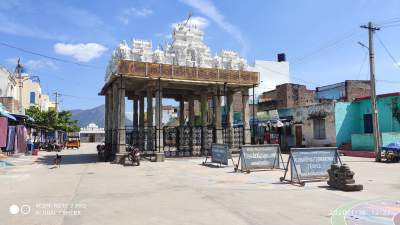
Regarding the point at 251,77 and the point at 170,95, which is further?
the point at 170,95

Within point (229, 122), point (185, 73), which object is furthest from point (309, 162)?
point (229, 122)

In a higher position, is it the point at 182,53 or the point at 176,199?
the point at 182,53

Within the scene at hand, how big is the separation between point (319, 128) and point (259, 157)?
19.9 metres

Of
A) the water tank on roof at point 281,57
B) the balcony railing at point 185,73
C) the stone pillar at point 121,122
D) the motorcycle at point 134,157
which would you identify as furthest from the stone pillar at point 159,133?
the water tank on roof at point 281,57

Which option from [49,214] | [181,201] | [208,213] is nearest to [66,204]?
[49,214]

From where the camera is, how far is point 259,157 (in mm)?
18797

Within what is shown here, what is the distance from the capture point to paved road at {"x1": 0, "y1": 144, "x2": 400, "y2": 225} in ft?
28.3

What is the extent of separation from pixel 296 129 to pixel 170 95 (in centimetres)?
1314

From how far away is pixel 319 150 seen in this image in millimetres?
15359

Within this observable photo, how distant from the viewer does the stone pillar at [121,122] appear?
2553 cm

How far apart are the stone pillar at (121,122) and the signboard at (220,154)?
233 inches

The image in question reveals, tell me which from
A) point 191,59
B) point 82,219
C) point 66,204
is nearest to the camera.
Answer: point 82,219

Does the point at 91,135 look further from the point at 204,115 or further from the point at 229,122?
the point at 229,122

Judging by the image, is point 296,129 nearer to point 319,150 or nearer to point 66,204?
point 319,150
